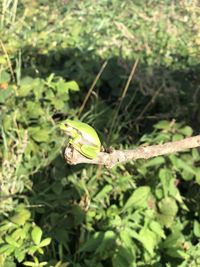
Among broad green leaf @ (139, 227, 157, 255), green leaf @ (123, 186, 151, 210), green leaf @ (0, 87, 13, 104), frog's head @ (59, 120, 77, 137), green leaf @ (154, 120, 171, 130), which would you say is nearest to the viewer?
frog's head @ (59, 120, 77, 137)

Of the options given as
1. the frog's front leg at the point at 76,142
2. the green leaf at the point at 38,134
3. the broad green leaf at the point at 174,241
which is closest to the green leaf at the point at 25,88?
the green leaf at the point at 38,134

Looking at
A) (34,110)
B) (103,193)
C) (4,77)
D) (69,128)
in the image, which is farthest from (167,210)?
(69,128)

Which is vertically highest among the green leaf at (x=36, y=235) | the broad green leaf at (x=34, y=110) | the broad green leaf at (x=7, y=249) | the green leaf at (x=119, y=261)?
the broad green leaf at (x=34, y=110)

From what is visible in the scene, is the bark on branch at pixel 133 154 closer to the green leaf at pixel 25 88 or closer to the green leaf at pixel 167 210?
the green leaf at pixel 167 210

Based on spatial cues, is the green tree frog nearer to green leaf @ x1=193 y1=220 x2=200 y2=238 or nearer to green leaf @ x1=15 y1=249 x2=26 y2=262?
green leaf @ x1=15 y1=249 x2=26 y2=262

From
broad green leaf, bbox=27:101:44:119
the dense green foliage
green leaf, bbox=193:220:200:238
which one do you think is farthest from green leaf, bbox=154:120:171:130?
broad green leaf, bbox=27:101:44:119

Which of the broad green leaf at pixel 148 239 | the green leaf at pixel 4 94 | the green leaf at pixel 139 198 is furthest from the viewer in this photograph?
the green leaf at pixel 4 94
